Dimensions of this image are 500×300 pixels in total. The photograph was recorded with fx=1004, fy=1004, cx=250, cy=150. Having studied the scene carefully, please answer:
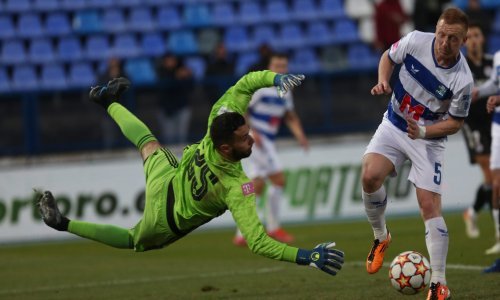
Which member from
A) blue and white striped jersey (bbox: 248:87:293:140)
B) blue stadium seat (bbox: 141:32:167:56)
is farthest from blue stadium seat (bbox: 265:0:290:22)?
blue and white striped jersey (bbox: 248:87:293:140)

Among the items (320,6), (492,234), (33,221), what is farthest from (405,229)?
(320,6)

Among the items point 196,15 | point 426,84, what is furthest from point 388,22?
point 426,84

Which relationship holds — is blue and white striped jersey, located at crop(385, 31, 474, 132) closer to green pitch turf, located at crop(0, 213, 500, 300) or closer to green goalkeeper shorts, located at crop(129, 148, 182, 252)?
green pitch turf, located at crop(0, 213, 500, 300)

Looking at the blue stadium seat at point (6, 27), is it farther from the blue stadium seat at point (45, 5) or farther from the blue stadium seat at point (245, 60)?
the blue stadium seat at point (245, 60)

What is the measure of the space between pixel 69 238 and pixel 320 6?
9.53 meters

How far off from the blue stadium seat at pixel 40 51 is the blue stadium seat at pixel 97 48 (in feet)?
2.62

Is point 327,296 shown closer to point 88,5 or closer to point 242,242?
point 242,242

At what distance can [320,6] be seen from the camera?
24422 mm

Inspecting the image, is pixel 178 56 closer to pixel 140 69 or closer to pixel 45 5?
pixel 140 69

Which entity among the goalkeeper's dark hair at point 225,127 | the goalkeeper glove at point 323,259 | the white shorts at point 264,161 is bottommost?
the white shorts at point 264,161

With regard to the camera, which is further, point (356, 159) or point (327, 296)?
point (356, 159)

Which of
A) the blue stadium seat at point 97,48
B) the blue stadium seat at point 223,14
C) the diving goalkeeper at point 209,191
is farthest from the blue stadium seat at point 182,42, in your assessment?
the diving goalkeeper at point 209,191

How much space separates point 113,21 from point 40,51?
1961 millimetres

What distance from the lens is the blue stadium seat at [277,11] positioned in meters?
23.9
